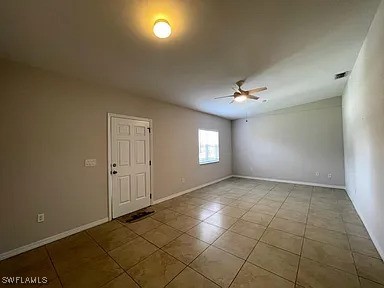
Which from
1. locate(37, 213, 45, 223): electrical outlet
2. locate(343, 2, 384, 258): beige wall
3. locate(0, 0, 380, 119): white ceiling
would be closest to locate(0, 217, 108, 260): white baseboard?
locate(37, 213, 45, 223): electrical outlet

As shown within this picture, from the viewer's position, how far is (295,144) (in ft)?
19.5

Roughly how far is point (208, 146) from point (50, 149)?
4.79 metres

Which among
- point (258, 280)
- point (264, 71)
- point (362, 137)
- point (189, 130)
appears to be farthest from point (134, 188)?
point (362, 137)

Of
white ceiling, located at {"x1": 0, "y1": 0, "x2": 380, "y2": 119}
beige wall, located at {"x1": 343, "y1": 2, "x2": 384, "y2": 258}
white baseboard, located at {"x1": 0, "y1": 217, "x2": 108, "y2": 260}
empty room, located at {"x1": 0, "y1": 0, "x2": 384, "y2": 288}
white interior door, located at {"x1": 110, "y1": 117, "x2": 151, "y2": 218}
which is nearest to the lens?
white ceiling, located at {"x1": 0, "y1": 0, "x2": 380, "y2": 119}

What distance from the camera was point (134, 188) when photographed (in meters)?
3.76

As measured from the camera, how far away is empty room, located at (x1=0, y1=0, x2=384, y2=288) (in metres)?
1.75

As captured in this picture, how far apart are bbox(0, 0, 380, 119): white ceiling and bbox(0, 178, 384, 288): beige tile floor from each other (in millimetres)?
2681

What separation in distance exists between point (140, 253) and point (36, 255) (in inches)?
55.4

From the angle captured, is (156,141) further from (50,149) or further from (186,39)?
(186,39)

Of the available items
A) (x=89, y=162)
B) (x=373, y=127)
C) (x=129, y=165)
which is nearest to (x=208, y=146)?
(x=129, y=165)

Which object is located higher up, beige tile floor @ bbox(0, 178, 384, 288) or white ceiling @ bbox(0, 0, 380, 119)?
white ceiling @ bbox(0, 0, 380, 119)

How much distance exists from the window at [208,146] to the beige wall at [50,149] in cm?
280

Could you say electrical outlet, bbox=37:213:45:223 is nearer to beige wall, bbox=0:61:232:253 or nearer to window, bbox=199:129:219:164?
beige wall, bbox=0:61:232:253

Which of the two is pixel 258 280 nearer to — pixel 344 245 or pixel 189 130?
pixel 344 245
